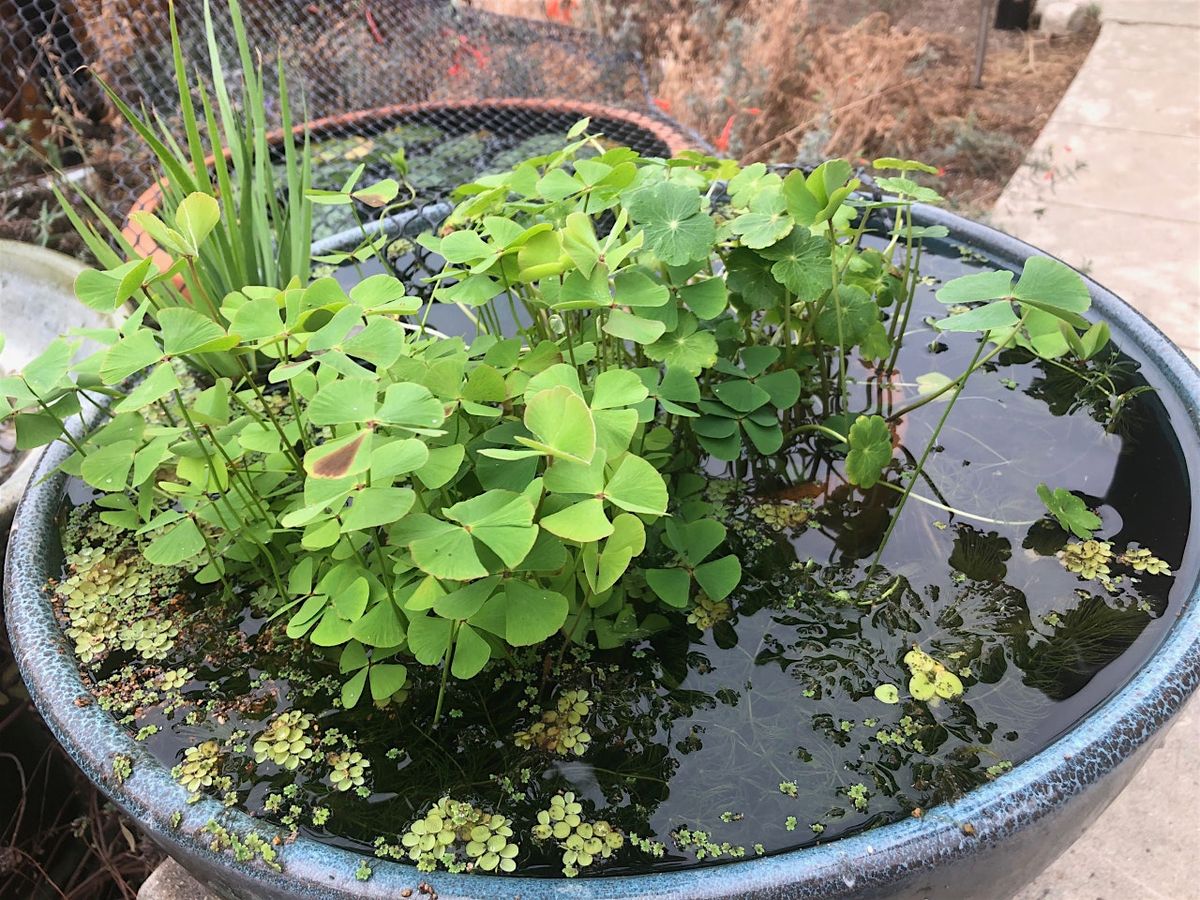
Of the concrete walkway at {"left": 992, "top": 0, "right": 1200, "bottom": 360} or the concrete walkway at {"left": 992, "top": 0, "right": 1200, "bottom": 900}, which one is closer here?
the concrete walkway at {"left": 992, "top": 0, "right": 1200, "bottom": 900}

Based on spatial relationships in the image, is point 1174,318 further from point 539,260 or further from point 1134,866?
point 539,260

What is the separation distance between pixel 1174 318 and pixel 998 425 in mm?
1644

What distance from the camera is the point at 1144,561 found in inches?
41.3

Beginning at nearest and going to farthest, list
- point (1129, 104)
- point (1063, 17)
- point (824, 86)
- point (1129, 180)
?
point (1129, 180), point (824, 86), point (1129, 104), point (1063, 17)

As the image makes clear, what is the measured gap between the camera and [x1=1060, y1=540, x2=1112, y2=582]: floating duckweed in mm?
1057

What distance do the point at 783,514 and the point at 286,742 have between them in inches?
26.1

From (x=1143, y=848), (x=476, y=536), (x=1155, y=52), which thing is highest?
(x=476, y=536)

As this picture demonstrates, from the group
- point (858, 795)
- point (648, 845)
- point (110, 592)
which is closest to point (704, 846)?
point (648, 845)

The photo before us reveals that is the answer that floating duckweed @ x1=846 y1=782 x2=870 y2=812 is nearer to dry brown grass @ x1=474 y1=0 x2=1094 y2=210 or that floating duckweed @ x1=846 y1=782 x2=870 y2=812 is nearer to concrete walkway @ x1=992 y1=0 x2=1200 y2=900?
concrete walkway @ x1=992 y1=0 x2=1200 y2=900

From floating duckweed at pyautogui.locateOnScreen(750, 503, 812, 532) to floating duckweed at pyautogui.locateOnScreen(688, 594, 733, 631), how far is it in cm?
15

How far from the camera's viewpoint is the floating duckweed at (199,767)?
0.87 metres

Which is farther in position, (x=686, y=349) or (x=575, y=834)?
(x=686, y=349)

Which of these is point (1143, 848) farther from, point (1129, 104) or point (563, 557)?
point (1129, 104)

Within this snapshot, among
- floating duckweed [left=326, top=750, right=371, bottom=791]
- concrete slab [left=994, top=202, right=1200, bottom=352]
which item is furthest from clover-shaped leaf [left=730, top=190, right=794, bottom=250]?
concrete slab [left=994, top=202, right=1200, bottom=352]
